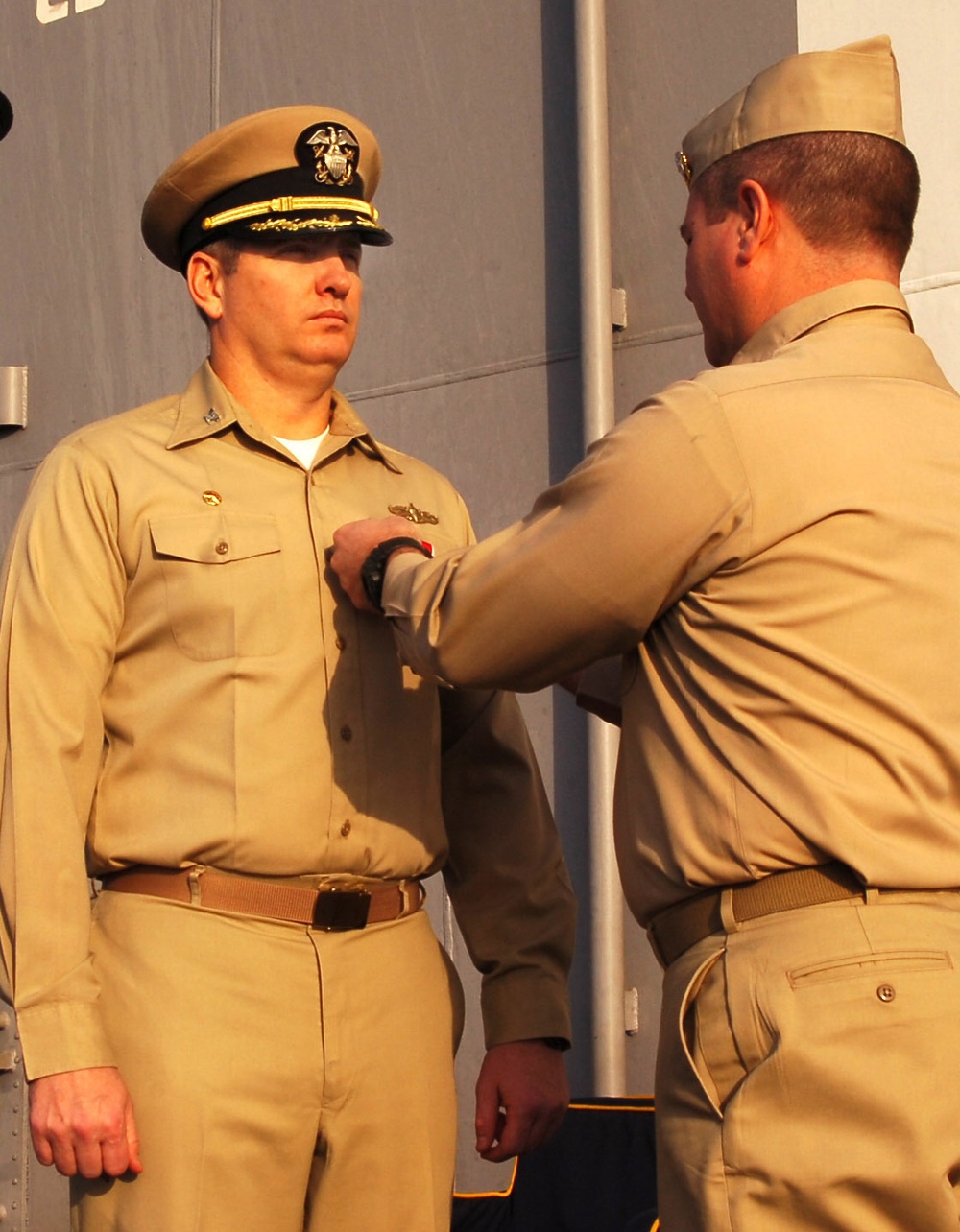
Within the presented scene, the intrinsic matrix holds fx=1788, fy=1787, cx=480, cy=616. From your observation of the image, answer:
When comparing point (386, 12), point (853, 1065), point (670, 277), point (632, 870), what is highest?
point (386, 12)

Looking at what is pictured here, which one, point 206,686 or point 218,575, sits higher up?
point 218,575

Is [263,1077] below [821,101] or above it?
below

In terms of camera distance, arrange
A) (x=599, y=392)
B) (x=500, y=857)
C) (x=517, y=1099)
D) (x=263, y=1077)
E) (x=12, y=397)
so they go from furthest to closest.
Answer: (x=12, y=397) < (x=599, y=392) < (x=500, y=857) < (x=517, y=1099) < (x=263, y=1077)

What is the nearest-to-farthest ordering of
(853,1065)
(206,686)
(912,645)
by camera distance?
1. (853,1065)
2. (912,645)
3. (206,686)

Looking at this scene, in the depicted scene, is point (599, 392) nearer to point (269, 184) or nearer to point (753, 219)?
point (269, 184)

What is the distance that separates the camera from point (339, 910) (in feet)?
7.81

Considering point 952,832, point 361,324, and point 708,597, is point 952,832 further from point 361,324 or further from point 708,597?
point 361,324

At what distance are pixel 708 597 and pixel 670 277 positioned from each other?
2.18 metres

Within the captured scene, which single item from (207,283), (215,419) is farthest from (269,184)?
(215,419)

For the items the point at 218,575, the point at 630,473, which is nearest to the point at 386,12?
the point at 218,575

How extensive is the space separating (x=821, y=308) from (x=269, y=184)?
891 mm

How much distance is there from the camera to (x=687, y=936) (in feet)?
6.77

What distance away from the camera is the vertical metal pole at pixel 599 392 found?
13.0 feet

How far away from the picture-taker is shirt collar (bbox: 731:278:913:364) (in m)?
2.19
